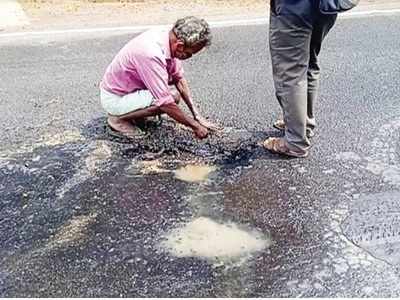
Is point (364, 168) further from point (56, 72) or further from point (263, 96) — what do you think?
point (56, 72)

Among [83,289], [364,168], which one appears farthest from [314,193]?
[83,289]

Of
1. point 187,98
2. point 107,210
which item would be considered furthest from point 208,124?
point 107,210

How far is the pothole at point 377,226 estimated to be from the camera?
339 centimetres

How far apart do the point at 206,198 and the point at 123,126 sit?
1105 millimetres

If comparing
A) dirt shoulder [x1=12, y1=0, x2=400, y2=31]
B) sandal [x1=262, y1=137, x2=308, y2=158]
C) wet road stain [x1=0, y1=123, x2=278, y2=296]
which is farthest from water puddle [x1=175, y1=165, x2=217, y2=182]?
dirt shoulder [x1=12, y1=0, x2=400, y2=31]

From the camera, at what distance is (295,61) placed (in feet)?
13.8

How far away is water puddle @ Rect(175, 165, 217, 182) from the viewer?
4184 millimetres

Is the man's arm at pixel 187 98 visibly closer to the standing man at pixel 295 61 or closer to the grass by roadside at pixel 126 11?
the standing man at pixel 295 61

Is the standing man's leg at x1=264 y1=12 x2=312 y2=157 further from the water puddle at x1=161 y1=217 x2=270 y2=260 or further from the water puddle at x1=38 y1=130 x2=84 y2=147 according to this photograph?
the water puddle at x1=38 y1=130 x2=84 y2=147

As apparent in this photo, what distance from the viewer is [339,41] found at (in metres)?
7.18

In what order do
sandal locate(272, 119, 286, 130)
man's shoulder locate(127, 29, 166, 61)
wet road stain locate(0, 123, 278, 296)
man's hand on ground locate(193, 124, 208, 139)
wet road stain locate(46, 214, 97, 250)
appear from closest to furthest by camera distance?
1. wet road stain locate(0, 123, 278, 296)
2. wet road stain locate(46, 214, 97, 250)
3. man's shoulder locate(127, 29, 166, 61)
4. man's hand on ground locate(193, 124, 208, 139)
5. sandal locate(272, 119, 286, 130)

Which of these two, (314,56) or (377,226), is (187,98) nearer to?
(314,56)

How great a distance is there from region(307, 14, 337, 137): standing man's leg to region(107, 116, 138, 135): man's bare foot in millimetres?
1222

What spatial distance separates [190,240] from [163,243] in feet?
0.47
